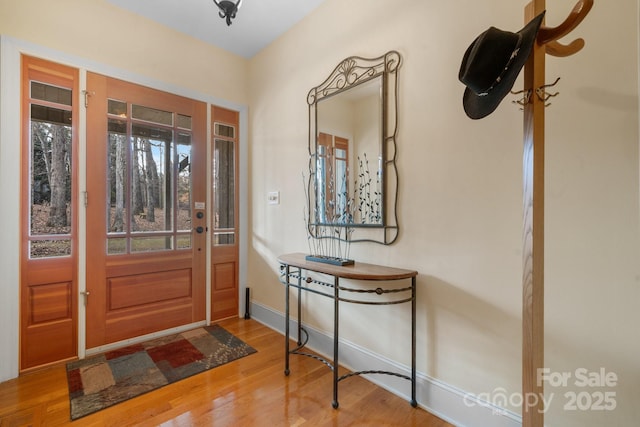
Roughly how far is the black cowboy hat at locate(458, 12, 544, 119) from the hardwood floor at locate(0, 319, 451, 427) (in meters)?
1.73

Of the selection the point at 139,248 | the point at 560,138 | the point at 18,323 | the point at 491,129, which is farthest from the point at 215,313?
the point at 560,138

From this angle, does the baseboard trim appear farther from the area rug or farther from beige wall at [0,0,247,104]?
beige wall at [0,0,247,104]

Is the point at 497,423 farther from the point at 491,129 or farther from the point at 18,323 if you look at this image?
the point at 18,323

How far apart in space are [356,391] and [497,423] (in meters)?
0.81

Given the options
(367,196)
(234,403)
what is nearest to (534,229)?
(367,196)

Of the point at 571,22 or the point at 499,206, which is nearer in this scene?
the point at 571,22

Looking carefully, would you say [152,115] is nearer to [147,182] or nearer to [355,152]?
[147,182]

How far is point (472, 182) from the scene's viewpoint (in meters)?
1.57

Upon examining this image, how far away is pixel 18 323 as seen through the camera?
6.76 feet

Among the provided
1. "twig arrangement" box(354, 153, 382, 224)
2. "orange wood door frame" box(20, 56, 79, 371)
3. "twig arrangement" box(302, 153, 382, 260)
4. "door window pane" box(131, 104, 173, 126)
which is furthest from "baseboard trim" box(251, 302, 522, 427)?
"door window pane" box(131, 104, 173, 126)

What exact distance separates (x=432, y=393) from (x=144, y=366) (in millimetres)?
2061

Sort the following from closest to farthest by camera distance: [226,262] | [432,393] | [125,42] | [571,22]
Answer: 1. [571,22]
2. [432,393]
3. [125,42]
4. [226,262]

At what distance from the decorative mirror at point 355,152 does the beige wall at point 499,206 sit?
0.09 m

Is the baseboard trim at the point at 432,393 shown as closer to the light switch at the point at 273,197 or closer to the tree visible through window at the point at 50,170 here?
the light switch at the point at 273,197
